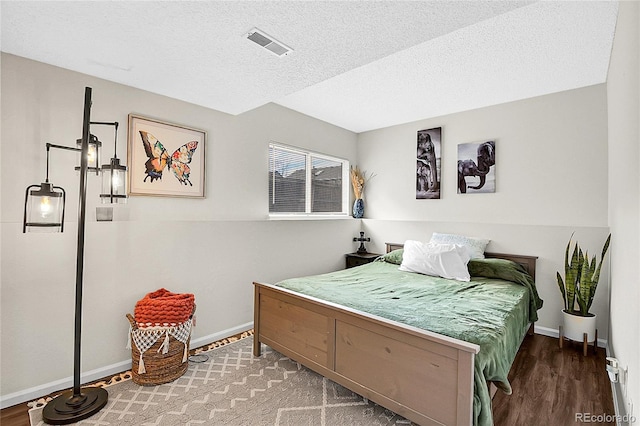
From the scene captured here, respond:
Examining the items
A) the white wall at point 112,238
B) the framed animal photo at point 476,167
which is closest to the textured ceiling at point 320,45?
the white wall at point 112,238

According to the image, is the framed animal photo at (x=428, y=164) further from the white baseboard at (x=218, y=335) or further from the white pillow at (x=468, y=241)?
the white baseboard at (x=218, y=335)

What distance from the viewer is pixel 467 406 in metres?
1.51

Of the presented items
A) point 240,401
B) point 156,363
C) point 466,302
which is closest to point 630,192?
point 466,302

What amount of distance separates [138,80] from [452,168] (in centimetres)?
346

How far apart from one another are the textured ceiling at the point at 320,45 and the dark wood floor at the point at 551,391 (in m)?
2.27

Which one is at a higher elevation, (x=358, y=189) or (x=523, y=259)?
(x=358, y=189)

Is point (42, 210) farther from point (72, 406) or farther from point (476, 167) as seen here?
point (476, 167)

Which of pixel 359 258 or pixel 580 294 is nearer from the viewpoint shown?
pixel 580 294

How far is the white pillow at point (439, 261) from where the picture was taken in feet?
10.2

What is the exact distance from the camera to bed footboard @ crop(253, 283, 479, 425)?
5.17ft

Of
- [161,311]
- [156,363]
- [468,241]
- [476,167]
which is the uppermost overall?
[476,167]

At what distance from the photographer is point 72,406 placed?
1.93 meters

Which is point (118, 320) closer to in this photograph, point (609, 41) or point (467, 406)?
point (467, 406)

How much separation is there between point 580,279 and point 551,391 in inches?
45.2
